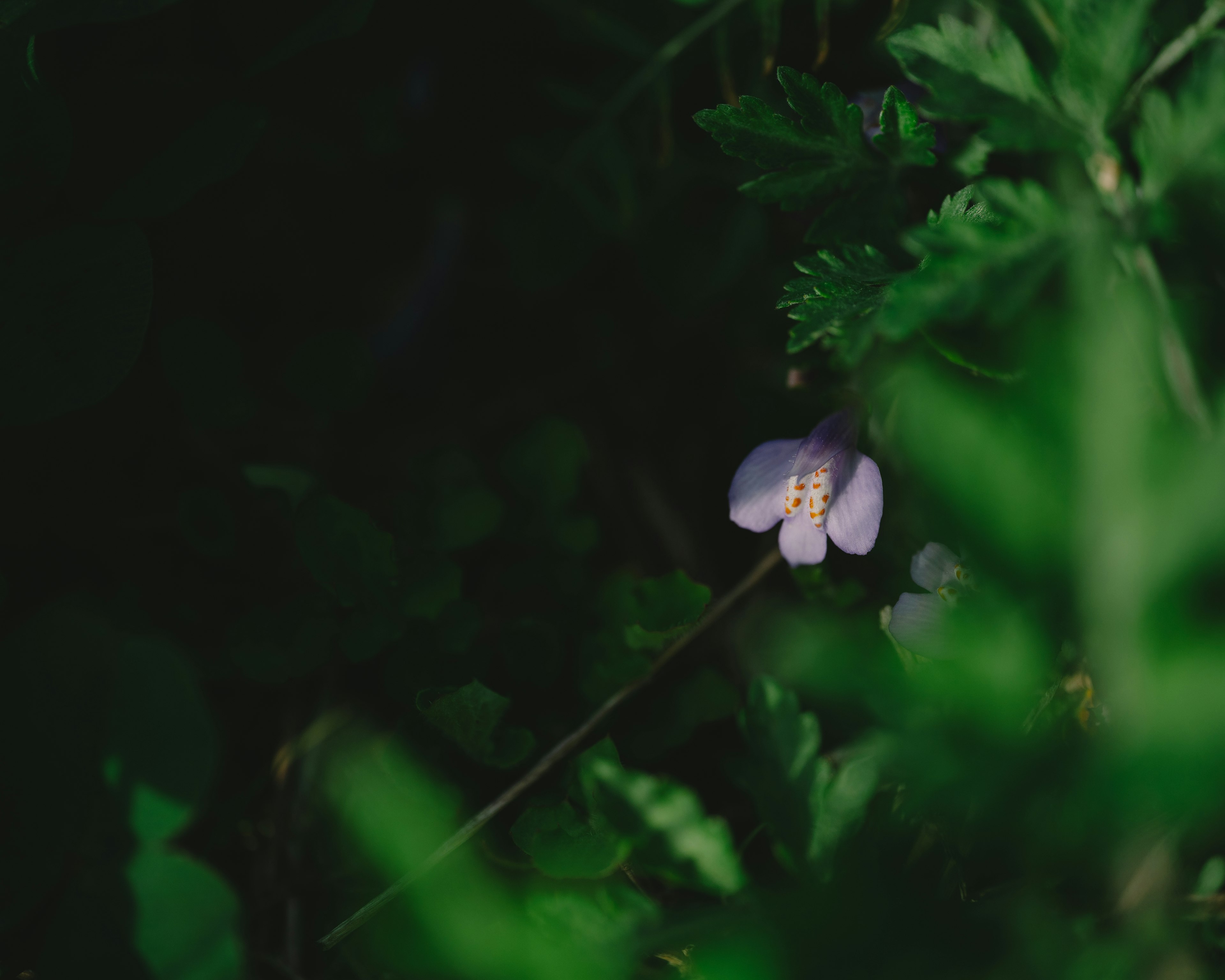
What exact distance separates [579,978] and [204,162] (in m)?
1.41

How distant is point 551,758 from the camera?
132 cm

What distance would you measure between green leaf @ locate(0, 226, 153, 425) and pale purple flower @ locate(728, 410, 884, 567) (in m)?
1.06

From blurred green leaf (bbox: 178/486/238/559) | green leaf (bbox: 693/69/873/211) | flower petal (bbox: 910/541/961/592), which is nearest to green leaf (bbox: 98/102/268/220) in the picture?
blurred green leaf (bbox: 178/486/238/559)

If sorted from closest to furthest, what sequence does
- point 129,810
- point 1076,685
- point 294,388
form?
point 129,810 → point 1076,685 → point 294,388

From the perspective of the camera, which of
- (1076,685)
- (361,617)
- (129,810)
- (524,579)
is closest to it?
(129,810)

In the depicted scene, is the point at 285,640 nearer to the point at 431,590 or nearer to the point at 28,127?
the point at 431,590

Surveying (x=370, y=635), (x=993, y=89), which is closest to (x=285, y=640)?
(x=370, y=635)

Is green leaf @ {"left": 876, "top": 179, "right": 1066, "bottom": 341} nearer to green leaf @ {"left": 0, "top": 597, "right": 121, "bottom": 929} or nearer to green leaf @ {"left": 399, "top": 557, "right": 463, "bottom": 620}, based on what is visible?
green leaf @ {"left": 399, "top": 557, "right": 463, "bottom": 620}

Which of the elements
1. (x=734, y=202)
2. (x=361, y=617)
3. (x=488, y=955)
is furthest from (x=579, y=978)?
(x=734, y=202)

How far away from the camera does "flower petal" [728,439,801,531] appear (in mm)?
1433

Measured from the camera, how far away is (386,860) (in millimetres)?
880

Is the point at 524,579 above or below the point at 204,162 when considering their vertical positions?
below

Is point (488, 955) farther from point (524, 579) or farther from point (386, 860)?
point (524, 579)

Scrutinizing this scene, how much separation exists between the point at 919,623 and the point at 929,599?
0.04 metres
